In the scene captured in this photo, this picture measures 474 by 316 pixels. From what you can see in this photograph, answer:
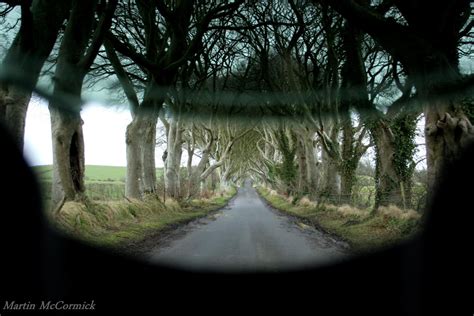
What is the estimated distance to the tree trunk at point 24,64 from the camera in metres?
7.50

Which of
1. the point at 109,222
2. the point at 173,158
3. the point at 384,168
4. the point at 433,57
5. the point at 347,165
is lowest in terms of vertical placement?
the point at 109,222

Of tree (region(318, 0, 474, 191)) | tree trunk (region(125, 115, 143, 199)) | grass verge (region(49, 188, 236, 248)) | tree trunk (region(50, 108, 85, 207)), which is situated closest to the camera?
tree (region(318, 0, 474, 191))

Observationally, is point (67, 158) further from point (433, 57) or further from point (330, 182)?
point (330, 182)

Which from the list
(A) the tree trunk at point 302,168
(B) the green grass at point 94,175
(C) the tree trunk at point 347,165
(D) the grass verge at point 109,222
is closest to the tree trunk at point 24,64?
(B) the green grass at point 94,175

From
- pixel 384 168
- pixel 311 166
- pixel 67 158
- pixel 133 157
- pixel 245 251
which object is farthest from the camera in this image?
pixel 311 166

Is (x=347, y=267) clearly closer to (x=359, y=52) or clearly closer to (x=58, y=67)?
(x=58, y=67)

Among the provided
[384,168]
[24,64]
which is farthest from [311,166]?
[24,64]

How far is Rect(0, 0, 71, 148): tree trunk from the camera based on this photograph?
750 centimetres

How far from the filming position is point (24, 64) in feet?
25.4

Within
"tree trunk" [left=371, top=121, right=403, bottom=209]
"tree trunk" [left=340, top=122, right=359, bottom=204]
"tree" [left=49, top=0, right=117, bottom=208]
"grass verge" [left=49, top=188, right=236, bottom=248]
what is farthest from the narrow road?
"tree trunk" [left=340, top=122, right=359, bottom=204]

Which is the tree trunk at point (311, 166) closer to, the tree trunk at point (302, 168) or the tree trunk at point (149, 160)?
the tree trunk at point (302, 168)

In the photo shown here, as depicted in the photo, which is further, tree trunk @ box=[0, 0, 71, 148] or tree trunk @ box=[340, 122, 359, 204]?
tree trunk @ box=[340, 122, 359, 204]

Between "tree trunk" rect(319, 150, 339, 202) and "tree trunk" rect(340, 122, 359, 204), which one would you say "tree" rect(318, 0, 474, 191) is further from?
"tree trunk" rect(319, 150, 339, 202)

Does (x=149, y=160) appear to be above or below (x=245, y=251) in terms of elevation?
above
